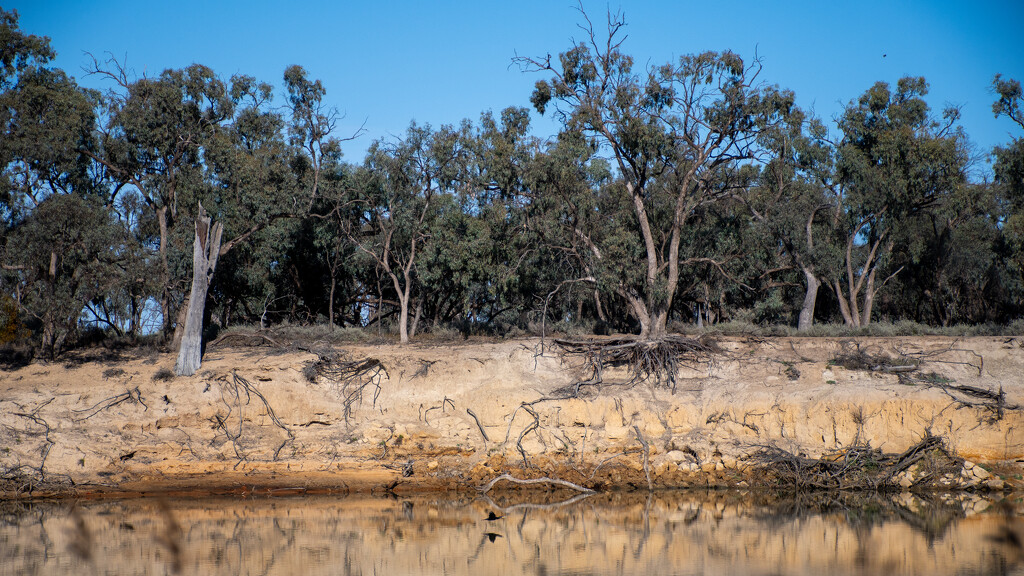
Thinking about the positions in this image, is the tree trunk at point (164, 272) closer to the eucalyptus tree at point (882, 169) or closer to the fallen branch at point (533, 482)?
the fallen branch at point (533, 482)

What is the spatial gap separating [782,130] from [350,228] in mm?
15244

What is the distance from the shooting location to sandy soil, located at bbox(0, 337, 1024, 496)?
59.7 ft

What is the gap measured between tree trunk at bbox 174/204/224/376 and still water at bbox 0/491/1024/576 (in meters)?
4.02

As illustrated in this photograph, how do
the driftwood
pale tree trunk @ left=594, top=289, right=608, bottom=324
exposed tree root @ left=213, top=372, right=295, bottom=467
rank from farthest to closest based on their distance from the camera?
pale tree trunk @ left=594, top=289, right=608, bottom=324 → exposed tree root @ left=213, top=372, right=295, bottom=467 → the driftwood

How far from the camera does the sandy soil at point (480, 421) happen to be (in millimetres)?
18188

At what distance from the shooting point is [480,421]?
64.6 ft

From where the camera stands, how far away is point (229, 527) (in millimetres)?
15336

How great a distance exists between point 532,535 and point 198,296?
481 inches

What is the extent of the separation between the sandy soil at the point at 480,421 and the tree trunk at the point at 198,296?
549 millimetres

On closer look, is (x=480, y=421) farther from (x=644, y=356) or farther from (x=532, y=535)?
(x=532, y=535)

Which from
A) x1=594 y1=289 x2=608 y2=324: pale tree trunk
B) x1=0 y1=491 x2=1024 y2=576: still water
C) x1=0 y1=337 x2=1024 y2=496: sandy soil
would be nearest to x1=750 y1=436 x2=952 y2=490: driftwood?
x1=0 y1=337 x2=1024 y2=496: sandy soil

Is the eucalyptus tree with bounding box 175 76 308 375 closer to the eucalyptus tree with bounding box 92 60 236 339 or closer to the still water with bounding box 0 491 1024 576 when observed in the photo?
the eucalyptus tree with bounding box 92 60 236 339

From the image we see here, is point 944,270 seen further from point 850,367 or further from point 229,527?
point 229,527

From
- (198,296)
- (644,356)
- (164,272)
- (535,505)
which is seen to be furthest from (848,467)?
(164,272)
